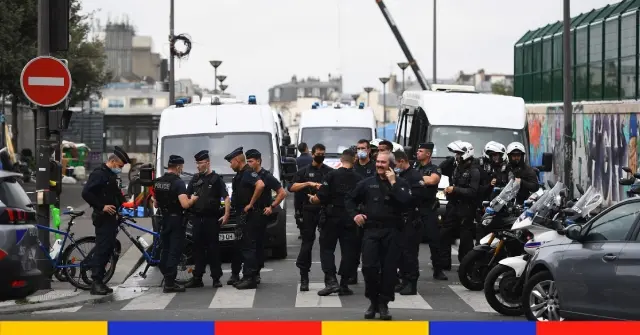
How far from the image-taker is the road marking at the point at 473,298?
14.7 metres

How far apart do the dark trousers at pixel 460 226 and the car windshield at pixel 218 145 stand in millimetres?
3916

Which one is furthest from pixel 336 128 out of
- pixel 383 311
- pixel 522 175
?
pixel 383 311

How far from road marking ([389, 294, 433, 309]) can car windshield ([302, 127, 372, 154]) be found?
709 inches

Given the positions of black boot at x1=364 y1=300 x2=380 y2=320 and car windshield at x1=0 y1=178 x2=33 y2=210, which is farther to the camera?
black boot at x1=364 y1=300 x2=380 y2=320

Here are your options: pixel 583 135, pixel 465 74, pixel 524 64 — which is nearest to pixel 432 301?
pixel 583 135

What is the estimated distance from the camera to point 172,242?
54.0 feet

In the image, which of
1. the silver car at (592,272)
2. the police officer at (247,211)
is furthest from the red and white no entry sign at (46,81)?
the silver car at (592,272)

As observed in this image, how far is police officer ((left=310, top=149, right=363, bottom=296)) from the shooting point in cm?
1544

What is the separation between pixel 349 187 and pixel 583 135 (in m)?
20.6

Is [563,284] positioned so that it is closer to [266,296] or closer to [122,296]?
[266,296]

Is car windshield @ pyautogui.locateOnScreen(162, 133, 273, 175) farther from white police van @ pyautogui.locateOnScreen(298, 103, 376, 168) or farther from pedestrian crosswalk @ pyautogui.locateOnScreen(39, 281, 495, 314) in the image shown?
white police van @ pyautogui.locateOnScreen(298, 103, 376, 168)

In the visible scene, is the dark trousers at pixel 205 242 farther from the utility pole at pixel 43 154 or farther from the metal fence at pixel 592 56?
the metal fence at pixel 592 56

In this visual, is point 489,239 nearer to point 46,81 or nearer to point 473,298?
point 473,298

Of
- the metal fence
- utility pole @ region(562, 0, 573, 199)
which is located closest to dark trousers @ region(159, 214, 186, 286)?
utility pole @ region(562, 0, 573, 199)
